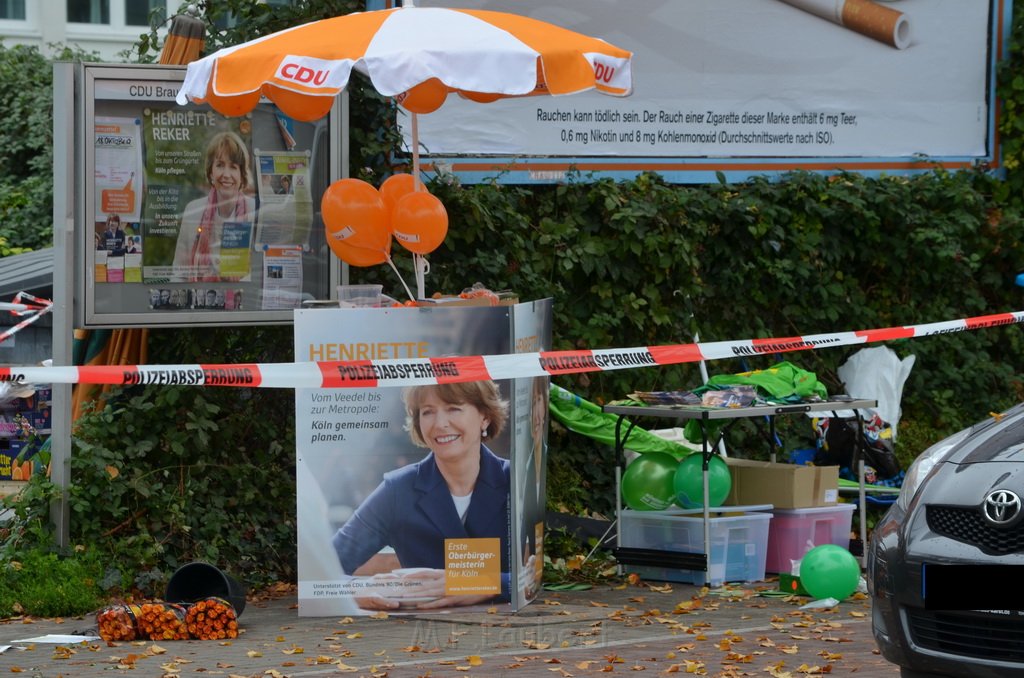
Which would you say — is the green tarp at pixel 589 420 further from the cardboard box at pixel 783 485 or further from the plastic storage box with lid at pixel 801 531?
the plastic storage box with lid at pixel 801 531

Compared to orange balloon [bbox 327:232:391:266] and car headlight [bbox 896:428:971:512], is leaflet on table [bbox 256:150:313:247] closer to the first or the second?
orange balloon [bbox 327:232:391:266]

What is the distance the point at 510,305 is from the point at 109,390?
2.54m

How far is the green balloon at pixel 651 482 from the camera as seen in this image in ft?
29.7

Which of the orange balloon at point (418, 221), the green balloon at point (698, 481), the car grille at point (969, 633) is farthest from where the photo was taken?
the green balloon at point (698, 481)

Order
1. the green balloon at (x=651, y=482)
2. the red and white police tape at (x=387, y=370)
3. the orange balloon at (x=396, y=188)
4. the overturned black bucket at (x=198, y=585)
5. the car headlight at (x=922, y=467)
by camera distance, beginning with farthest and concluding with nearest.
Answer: the green balloon at (x=651, y=482) < the orange balloon at (x=396, y=188) < the overturned black bucket at (x=198, y=585) < the red and white police tape at (x=387, y=370) < the car headlight at (x=922, y=467)

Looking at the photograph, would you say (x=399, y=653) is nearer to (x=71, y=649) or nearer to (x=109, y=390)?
(x=71, y=649)

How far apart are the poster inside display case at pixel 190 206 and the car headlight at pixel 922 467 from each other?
3.58m

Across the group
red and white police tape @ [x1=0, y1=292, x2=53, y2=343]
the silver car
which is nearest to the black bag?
the silver car

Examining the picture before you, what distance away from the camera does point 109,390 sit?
874 centimetres

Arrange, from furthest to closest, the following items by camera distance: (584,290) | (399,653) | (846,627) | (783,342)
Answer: (584,290), (783,342), (846,627), (399,653)

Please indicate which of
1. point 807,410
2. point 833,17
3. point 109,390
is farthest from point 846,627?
point 833,17

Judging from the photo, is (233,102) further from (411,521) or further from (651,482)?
(651,482)

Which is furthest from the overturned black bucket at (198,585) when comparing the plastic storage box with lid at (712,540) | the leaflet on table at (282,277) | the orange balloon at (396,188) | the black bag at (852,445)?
the black bag at (852,445)

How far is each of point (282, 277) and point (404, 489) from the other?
1.62 metres
